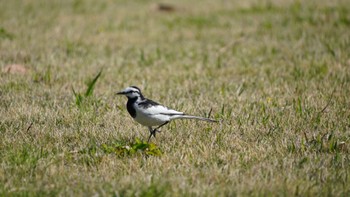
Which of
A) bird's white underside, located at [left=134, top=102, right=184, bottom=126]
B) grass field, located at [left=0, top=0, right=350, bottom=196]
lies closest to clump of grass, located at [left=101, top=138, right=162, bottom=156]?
grass field, located at [left=0, top=0, right=350, bottom=196]

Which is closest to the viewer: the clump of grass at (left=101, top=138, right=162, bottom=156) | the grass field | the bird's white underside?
the grass field

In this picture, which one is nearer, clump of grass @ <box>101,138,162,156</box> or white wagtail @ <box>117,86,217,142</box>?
clump of grass @ <box>101,138,162,156</box>

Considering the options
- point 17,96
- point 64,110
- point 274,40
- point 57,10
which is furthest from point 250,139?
point 57,10

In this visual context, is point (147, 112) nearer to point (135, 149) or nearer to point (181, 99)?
point (135, 149)

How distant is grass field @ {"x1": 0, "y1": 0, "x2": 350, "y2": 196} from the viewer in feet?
16.4

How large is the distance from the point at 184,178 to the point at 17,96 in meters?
3.70

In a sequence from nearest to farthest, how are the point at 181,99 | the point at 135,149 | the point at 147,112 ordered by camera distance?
the point at 135,149 → the point at 147,112 → the point at 181,99

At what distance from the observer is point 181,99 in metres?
7.96

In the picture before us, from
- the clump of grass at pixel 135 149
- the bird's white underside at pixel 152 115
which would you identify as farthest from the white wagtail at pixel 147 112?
the clump of grass at pixel 135 149

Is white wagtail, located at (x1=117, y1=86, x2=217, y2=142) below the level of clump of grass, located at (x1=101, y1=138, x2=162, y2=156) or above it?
above

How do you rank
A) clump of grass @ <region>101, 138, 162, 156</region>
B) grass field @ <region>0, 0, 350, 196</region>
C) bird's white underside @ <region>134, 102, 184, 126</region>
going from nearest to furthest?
1. grass field @ <region>0, 0, 350, 196</region>
2. clump of grass @ <region>101, 138, 162, 156</region>
3. bird's white underside @ <region>134, 102, 184, 126</region>

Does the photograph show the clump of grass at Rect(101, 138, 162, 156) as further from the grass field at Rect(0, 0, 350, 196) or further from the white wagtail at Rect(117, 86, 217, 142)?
the white wagtail at Rect(117, 86, 217, 142)

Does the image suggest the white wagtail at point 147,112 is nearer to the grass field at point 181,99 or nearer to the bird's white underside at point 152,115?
the bird's white underside at point 152,115

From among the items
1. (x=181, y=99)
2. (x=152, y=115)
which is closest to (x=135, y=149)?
(x=152, y=115)
